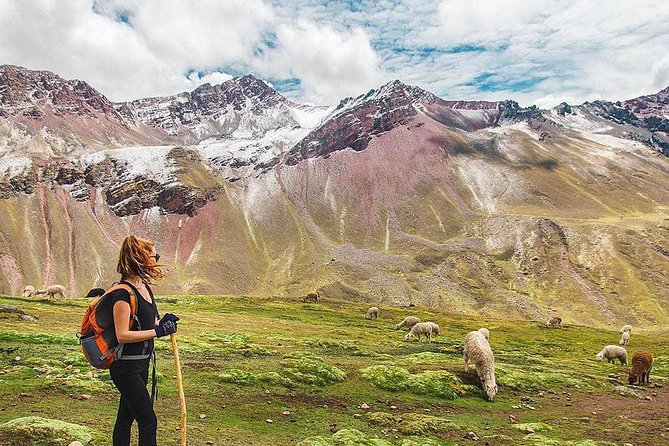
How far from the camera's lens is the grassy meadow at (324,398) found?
1703 centimetres

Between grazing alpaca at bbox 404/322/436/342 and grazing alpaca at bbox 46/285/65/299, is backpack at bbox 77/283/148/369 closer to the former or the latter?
grazing alpaca at bbox 404/322/436/342

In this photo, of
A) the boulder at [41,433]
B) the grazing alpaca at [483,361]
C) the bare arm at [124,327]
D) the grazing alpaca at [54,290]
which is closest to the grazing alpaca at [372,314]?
the grazing alpaca at [54,290]

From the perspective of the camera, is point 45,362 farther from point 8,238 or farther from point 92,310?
→ point 8,238

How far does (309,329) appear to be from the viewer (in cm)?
5691

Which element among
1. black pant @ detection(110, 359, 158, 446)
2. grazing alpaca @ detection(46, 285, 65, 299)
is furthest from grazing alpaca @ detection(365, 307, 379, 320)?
black pant @ detection(110, 359, 158, 446)

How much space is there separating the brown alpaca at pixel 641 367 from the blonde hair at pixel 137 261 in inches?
1437

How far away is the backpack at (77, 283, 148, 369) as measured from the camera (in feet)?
31.3

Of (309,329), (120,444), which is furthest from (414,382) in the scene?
(309,329)

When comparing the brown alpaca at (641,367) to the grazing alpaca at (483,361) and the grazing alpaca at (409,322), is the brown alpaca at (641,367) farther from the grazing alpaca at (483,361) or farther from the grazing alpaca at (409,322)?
the grazing alpaca at (409,322)

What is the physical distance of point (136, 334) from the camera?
31.4 feet

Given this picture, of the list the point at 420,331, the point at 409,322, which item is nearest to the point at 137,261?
the point at 420,331

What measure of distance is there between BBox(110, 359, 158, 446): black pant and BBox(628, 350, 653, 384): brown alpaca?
36024 mm

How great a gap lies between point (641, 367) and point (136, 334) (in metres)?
37.7

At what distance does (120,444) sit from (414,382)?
19063 millimetres
